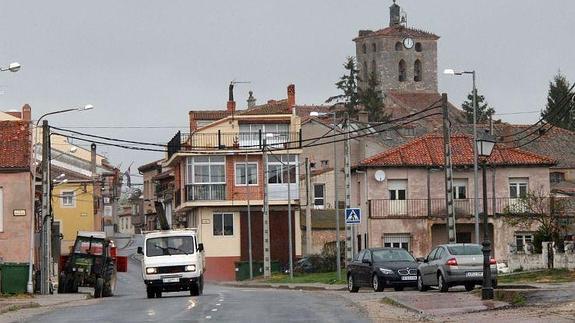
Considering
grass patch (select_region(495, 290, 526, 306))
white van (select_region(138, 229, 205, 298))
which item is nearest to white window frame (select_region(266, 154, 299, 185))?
white van (select_region(138, 229, 205, 298))

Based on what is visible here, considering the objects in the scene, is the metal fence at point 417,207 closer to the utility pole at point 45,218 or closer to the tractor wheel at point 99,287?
the tractor wheel at point 99,287

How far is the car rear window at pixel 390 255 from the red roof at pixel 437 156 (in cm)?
3011

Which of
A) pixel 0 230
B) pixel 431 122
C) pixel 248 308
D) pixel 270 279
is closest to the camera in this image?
pixel 248 308

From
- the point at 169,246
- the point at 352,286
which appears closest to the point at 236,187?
the point at 169,246

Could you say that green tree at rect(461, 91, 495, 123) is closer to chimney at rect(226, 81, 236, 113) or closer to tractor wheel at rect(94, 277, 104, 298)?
chimney at rect(226, 81, 236, 113)

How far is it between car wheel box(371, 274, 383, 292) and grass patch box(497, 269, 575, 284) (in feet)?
12.7

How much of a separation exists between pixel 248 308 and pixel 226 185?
5657 centimetres

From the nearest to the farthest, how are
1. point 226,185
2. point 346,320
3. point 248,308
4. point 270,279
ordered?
point 346,320
point 248,308
point 270,279
point 226,185

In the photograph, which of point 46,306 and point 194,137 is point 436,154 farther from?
point 46,306

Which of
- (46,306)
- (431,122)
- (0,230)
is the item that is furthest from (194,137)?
(46,306)

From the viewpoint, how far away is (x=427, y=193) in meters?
74.9

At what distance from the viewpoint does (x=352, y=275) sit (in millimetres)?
44438

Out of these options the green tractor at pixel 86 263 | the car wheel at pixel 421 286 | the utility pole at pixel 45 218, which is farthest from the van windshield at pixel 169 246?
the green tractor at pixel 86 263

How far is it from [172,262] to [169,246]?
0.74 meters
